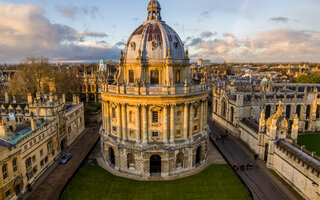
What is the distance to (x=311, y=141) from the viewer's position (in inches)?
1934

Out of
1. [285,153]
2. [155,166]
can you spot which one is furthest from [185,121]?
[285,153]

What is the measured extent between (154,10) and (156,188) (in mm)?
31681

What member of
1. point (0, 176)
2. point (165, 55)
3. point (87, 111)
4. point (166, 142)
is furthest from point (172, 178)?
point (87, 111)

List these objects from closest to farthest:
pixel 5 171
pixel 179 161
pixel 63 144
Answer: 1. pixel 5 171
2. pixel 179 161
3. pixel 63 144

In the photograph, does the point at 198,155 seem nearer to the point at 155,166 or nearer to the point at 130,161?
the point at 155,166

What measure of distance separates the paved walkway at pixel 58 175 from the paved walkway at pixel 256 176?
28819 mm

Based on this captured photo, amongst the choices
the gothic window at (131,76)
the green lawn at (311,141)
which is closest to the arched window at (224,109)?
the green lawn at (311,141)

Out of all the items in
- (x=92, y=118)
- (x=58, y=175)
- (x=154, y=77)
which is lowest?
(x=58, y=175)

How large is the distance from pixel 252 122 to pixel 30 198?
44.0m

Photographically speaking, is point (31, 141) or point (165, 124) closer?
point (31, 141)

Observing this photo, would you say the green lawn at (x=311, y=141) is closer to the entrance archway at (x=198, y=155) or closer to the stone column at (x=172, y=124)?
the entrance archway at (x=198, y=155)

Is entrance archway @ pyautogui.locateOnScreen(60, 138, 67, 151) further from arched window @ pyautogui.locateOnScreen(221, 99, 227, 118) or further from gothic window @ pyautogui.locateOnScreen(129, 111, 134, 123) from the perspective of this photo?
arched window @ pyautogui.locateOnScreen(221, 99, 227, 118)

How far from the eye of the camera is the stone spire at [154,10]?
131ft

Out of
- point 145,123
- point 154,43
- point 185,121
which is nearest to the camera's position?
point 145,123
